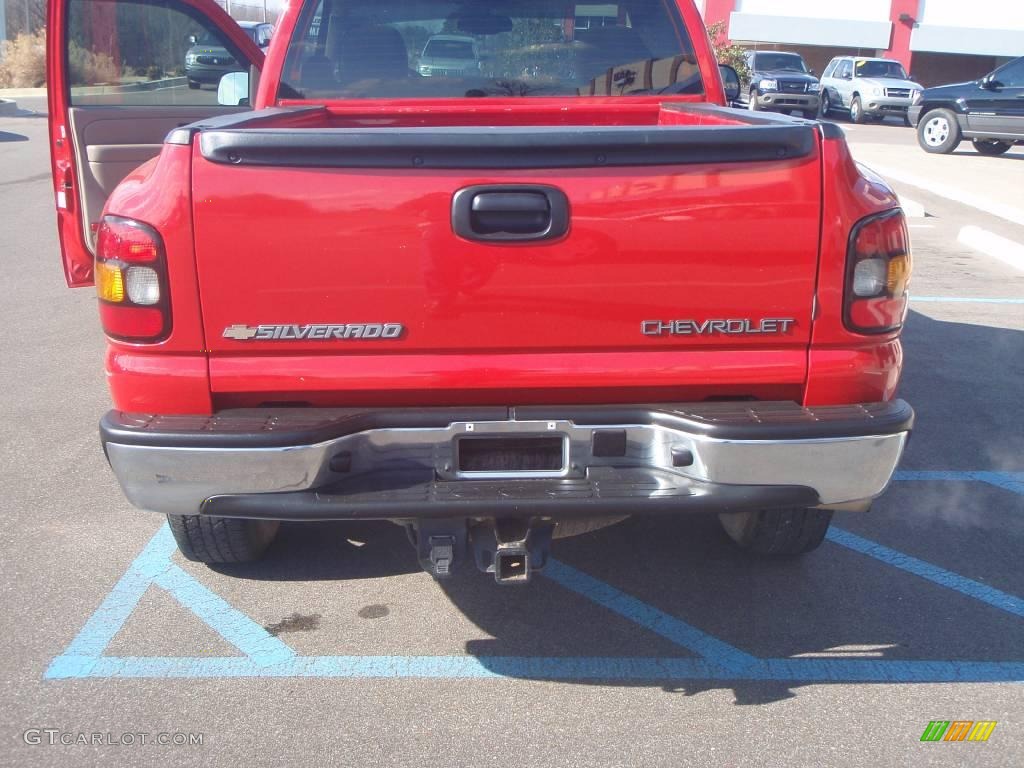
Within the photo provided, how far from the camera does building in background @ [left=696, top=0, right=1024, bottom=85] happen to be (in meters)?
39.8

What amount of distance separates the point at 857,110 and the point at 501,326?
92.4 feet

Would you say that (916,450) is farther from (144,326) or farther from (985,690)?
(144,326)

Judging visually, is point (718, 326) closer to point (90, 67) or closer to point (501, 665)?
point (501, 665)

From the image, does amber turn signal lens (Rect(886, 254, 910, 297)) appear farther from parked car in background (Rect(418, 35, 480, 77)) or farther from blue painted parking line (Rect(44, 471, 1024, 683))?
parked car in background (Rect(418, 35, 480, 77))

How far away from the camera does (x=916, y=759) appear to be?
9.50 ft

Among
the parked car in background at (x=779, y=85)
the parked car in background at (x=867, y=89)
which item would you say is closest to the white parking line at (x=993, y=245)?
the parked car in background at (x=779, y=85)

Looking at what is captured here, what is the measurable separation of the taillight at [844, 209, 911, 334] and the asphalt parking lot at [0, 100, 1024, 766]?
1.15 metres

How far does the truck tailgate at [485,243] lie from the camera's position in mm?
2795

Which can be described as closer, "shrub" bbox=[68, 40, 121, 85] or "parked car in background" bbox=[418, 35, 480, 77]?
"parked car in background" bbox=[418, 35, 480, 77]

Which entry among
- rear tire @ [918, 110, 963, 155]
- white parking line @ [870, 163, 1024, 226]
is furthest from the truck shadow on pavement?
rear tire @ [918, 110, 963, 155]

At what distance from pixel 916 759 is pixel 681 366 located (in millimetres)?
1268

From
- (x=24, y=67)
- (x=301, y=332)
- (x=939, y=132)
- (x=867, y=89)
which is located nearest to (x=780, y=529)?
(x=301, y=332)

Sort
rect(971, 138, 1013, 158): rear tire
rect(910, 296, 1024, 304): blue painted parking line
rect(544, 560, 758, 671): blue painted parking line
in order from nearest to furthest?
rect(544, 560, 758, 671): blue painted parking line → rect(910, 296, 1024, 304): blue painted parking line → rect(971, 138, 1013, 158): rear tire

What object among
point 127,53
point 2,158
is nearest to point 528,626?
point 127,53
